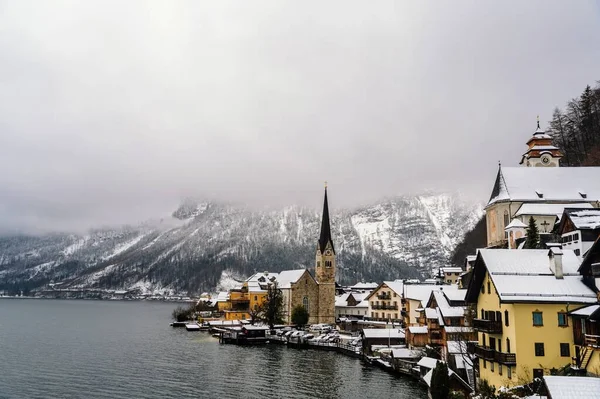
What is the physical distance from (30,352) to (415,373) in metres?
58.3

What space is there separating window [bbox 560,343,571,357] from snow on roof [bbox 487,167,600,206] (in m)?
39.7

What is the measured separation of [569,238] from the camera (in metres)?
41.9

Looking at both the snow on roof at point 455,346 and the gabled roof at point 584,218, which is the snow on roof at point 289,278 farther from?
the gabled roof at point 584,218

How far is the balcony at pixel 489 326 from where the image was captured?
117 ft

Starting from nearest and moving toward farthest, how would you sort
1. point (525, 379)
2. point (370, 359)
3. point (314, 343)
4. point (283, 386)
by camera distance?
point (525, 379) → point (283, 386) → point (370, 359) → point (314, 343)

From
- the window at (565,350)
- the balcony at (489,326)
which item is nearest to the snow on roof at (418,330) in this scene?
the balcony at (489,326)

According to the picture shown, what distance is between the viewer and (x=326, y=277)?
123062 mm

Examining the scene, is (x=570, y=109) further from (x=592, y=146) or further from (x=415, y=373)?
(x=415, y=373)

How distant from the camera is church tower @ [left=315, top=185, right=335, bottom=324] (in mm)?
120062

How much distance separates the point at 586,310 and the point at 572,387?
1366 centimetres

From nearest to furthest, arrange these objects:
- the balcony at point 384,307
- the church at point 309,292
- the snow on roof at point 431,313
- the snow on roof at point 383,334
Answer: the snow on roof at point 431,313 → the snow on roof at point 383,334 → the balcony at point 384,307 → the church at point 309,292

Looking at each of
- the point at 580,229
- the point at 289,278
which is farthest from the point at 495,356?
the point at 289,278

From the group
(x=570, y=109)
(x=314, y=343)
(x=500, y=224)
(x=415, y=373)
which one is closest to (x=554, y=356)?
(x=415, y=373)

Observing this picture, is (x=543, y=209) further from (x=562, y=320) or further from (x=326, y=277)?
(x=326, y=277)
